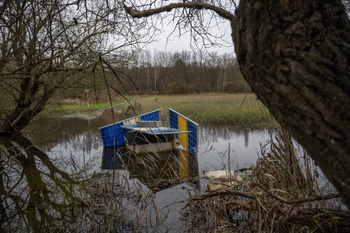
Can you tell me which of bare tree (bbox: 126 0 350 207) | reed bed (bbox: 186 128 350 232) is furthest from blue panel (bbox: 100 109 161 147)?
bare tree (bbox: 126 0 350 207)

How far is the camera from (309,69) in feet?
2.64

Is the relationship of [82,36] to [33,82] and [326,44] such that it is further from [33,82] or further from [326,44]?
[326,44]

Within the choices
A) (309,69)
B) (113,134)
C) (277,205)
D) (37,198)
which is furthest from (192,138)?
(309,69)

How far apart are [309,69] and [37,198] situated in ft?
20.7

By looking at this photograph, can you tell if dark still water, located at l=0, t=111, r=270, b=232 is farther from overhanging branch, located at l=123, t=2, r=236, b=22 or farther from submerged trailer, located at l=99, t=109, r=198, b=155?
overhanging branch, located at l=123, t=2, r=236, b=22

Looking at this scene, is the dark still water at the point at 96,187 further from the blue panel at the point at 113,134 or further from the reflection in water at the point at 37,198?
the blue panel at the point at 113,134

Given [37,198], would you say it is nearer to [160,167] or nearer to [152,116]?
[160,167]

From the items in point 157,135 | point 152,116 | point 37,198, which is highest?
point 152,116

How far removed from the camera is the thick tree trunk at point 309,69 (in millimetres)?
785

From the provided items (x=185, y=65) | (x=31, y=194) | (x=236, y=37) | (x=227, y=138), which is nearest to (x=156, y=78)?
(x=185, y=65)

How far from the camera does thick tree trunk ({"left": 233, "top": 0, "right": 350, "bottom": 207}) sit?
30.9 inches

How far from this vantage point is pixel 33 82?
28.3 feet

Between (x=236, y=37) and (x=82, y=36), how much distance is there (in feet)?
26.3

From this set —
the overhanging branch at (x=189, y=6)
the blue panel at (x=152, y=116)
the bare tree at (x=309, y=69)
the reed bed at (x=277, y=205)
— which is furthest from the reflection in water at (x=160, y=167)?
the bare tree at (x=309, y=69)
